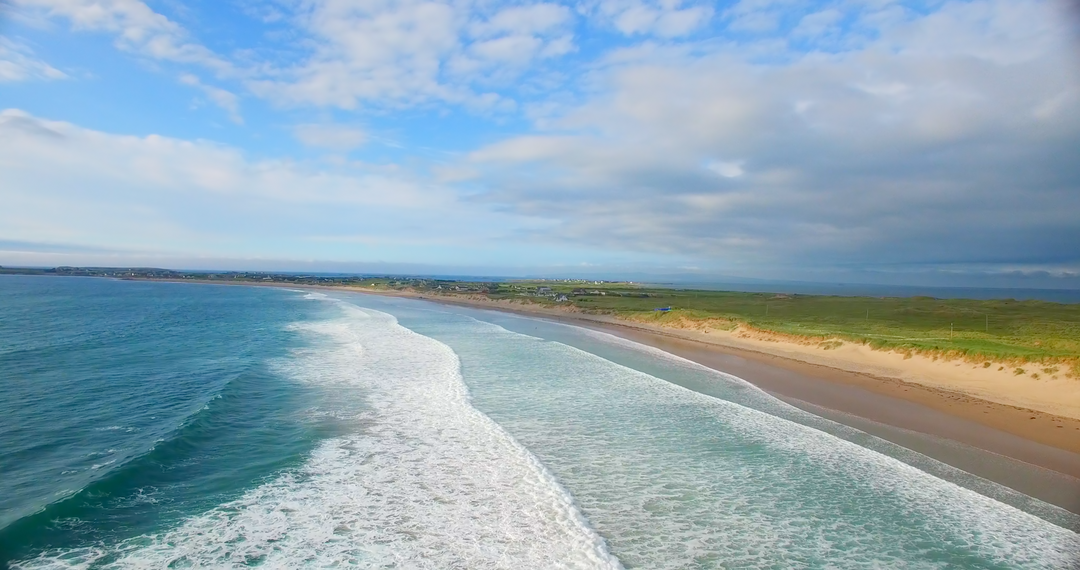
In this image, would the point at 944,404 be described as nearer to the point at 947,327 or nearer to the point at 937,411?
the point at 937,411

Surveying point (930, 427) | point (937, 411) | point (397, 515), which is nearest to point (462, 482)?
point (397, 515)

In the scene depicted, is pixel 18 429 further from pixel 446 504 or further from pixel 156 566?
pixel 446 504

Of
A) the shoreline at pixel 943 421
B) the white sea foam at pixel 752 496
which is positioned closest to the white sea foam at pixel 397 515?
the white sea foam at pixel 752 496

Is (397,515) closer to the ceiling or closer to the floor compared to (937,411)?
closer to the floor

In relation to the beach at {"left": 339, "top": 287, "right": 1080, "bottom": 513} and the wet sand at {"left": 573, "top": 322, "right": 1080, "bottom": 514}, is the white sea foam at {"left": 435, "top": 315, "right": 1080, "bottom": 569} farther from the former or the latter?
the beach at {"left": 339, "top": 287, "right": 1080, "bottom": 513}

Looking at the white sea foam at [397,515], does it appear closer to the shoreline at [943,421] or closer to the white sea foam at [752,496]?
the white sea foam at [752,496]

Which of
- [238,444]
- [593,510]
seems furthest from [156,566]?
[593,510]
